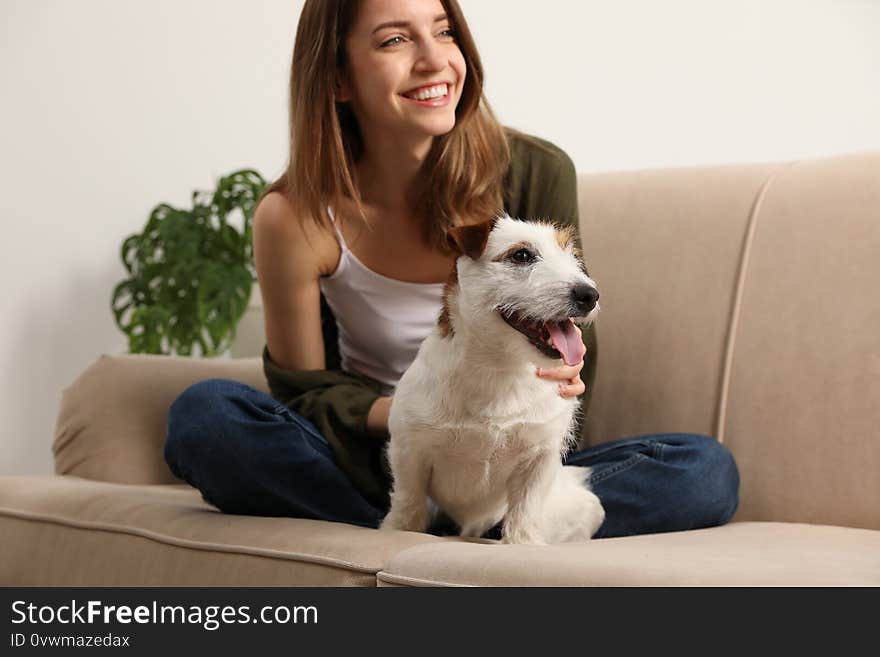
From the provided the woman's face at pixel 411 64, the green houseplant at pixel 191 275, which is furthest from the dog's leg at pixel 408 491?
the green houseplant at pixel 191 275

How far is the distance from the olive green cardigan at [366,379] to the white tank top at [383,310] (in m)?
0.05

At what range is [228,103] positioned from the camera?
3590 mm

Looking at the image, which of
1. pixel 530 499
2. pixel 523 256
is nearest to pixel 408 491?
pixel 530 499

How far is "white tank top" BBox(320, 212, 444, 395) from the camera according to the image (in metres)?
1.91

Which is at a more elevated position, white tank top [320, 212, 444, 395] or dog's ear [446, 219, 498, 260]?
dog's ear [446, 219, 498, 260]

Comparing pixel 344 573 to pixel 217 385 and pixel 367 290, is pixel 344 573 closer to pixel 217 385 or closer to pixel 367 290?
pixel 217 385

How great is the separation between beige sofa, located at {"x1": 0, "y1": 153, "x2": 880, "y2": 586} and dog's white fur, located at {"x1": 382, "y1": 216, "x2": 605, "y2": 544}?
0.09m

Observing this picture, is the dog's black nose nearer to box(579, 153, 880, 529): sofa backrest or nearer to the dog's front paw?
the dog's front paw

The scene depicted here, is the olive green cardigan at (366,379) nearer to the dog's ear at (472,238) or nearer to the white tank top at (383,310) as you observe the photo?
the white tank top at (383,310)

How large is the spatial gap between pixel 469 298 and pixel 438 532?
40cm

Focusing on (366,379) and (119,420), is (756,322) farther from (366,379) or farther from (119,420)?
(119,420)

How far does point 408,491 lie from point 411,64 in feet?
2.23

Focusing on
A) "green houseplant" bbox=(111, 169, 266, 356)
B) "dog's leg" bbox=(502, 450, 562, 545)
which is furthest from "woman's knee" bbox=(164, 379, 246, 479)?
"green houseplant" bbox=(111, 169, 266, 356)
